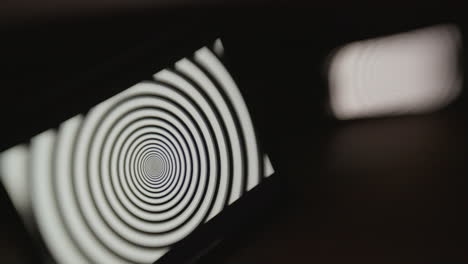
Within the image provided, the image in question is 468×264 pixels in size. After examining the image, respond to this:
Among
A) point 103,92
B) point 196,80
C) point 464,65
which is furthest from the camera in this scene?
point 464,65

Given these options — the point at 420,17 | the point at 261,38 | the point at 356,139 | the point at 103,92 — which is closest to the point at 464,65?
the point at 420,17

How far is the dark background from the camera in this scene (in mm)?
500

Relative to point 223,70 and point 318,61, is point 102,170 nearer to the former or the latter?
point 223,70

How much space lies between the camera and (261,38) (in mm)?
842

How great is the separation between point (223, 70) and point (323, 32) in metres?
0.31

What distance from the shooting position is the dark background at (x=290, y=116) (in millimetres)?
500

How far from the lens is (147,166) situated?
55 cm

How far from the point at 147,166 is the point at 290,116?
0.44 meters

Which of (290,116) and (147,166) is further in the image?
(290,116)

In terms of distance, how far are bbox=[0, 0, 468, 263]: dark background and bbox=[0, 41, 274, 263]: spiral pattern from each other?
0.08 feet

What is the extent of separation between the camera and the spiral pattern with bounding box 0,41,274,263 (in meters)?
0.46

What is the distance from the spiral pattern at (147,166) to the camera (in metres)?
0.46

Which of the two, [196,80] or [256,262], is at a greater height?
[196,80]

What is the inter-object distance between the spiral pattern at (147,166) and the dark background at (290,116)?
3cm
